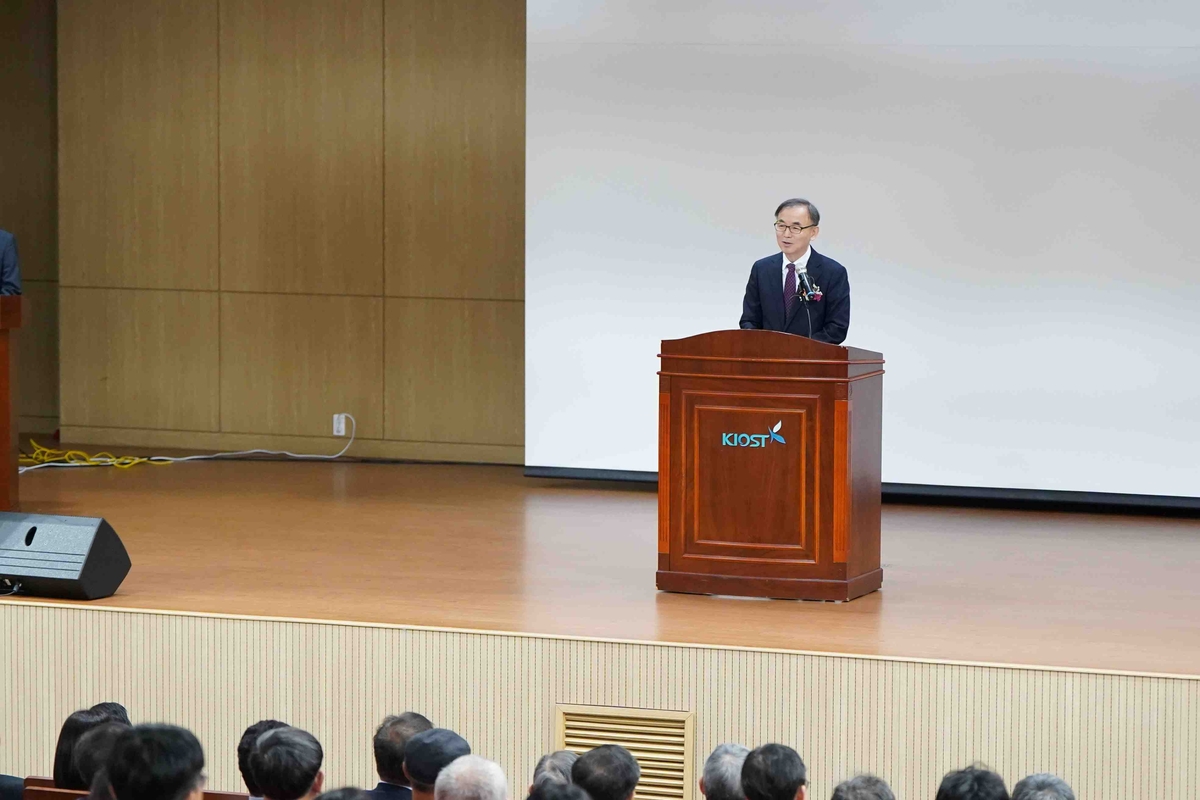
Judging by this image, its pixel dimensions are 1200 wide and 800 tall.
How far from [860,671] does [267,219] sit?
5.27 m

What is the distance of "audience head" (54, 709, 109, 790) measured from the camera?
122 inches

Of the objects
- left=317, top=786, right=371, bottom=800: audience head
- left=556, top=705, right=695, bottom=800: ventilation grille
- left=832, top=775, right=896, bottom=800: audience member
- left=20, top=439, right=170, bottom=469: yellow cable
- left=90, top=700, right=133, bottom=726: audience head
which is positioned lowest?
left=556, top=705, right=695, bottom=800: ventilation grille

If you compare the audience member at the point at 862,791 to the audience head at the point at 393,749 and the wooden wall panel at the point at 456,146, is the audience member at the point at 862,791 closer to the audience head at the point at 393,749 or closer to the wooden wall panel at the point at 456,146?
the audience head at the point at 393,749

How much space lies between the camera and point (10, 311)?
20.6 feet

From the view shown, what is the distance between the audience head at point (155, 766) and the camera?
2209 mm

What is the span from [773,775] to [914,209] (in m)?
4.61

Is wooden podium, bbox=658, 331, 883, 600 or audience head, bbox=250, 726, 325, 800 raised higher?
wooden podium, bbox=658, 331, 883, 600

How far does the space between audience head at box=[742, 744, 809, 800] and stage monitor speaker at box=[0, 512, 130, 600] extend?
8.49 feet

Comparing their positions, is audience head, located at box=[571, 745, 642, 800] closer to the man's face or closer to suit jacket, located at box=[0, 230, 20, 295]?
the man's face

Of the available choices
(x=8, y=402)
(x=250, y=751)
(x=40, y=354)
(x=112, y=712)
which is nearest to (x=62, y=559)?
(x=112, y=712)

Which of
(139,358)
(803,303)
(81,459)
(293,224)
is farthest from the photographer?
(139,358)

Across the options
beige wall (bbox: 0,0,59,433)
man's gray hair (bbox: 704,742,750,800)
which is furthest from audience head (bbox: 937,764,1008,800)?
beige wall (bbox: 0,0,59,433)

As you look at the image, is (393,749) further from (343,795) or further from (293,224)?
(293,224)

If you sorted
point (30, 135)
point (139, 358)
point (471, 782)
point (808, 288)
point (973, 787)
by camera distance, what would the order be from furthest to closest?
point (30, 135)
point (139, 358)
point (808, 288)
point (973, 787)
point (471, 782)
